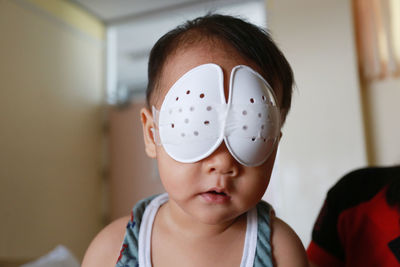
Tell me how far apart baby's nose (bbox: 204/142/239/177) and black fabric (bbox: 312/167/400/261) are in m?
0.50

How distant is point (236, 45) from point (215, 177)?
0.23 meters

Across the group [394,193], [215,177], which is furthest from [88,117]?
[215,177]

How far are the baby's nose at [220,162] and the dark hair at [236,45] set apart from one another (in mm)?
167

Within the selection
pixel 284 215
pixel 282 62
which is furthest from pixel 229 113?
pixel 284 215

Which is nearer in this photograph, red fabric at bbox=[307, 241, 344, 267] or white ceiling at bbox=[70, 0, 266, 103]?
red fabric at bbox=[307, 241, 344, 267]

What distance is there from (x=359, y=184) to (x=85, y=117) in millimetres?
3083

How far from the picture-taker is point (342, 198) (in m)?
0.98

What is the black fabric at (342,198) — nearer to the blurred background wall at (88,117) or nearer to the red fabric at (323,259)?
the red fabric at (323,259)

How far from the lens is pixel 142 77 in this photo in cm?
381

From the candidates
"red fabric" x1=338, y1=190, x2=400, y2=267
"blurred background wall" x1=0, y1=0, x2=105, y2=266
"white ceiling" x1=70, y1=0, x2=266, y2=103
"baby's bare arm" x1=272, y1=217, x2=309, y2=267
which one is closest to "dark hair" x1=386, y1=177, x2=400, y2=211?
"red fabric" x1=338, y1=190, x2=400, y2=267

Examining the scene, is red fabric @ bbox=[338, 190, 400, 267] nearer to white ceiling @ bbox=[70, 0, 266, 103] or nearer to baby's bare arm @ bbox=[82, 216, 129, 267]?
baby's bare arm @ bbox=[82, 216, 129, 267]

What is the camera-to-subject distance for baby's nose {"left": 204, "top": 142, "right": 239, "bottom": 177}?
1.88 feet

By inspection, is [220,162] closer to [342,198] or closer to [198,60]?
[198,60]

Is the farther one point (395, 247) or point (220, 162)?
point (395, 247)
